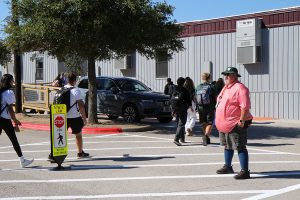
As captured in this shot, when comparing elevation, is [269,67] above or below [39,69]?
below

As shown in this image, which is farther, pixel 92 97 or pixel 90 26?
pixel 92 97

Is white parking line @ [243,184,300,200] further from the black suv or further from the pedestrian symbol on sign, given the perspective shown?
the black suv

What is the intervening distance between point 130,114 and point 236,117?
10.3 m

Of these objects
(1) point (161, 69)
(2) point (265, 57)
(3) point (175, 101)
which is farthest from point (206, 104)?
(1) point (161, 69)

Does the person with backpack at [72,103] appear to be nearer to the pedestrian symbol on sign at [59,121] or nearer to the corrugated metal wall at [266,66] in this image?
the pedestrian symbol on sign at [59,121]

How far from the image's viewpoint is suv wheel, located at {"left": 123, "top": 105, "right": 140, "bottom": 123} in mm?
18422

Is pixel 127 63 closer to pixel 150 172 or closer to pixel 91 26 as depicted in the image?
pixel 91 26

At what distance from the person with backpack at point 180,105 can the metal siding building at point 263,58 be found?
370 inches

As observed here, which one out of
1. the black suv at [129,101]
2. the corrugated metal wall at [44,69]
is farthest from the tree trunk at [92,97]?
the corrugated metal wall at [44,69]

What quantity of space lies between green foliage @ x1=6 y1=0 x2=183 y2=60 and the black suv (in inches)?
83.5

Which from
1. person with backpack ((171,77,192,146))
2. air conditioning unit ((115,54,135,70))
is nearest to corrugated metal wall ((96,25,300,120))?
air conditioning unit ((115,54,135,70))

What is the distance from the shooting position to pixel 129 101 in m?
18.5

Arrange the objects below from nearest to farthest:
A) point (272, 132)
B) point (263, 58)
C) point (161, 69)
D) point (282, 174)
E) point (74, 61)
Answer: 1. point (282, 174)
2. point (272, 132)
3. point (74, 61)
4. point (263, 58)
5. point (161, 69)

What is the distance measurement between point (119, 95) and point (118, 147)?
606cm
